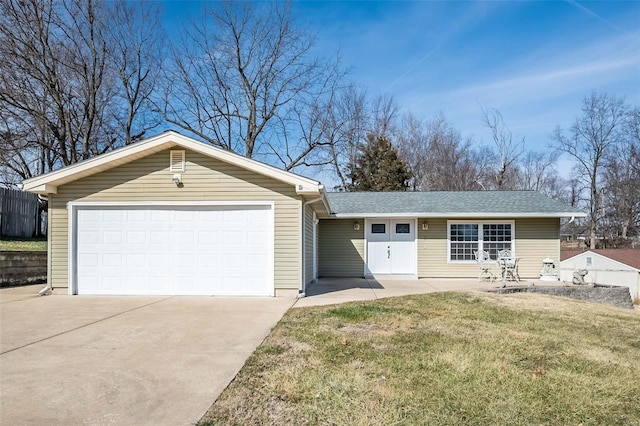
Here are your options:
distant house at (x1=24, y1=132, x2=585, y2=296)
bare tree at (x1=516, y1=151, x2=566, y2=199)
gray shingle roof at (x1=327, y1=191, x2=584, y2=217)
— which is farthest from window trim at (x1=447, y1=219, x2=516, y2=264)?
bare tree at (x1=516, y1=151, x2=566, y2=199)

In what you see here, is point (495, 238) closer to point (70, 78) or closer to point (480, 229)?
point (480, 229)

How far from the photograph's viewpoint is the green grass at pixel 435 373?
327 cm

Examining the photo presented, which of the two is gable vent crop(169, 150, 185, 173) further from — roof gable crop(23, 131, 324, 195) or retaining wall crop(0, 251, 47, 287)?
retaining wall crop(0, 251, 47, 287)

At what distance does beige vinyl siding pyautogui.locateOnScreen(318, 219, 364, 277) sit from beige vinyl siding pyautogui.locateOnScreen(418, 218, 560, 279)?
2.00 meters

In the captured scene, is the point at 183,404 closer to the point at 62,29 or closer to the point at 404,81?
the point at 62,29

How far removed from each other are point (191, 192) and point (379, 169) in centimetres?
1814

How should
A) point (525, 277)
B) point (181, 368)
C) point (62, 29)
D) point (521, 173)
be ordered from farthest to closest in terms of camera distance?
1. point (521, 173)
2. point (62, 29)
3. point (525, 277)
4. point (181, 368)

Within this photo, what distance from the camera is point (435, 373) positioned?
4.18 metres

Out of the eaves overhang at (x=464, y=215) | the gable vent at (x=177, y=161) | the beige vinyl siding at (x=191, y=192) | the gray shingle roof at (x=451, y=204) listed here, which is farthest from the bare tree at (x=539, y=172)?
the gable vent at (x=177, y=161)

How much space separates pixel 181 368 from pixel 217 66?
22537mm

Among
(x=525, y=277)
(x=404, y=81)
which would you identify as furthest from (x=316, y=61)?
(x=525, y=277)

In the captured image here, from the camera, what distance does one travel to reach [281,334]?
574 centimetres

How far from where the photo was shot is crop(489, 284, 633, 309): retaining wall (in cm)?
1104

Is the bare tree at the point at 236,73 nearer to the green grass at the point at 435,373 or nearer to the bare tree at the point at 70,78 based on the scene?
the bare tree at the point at 70,78
